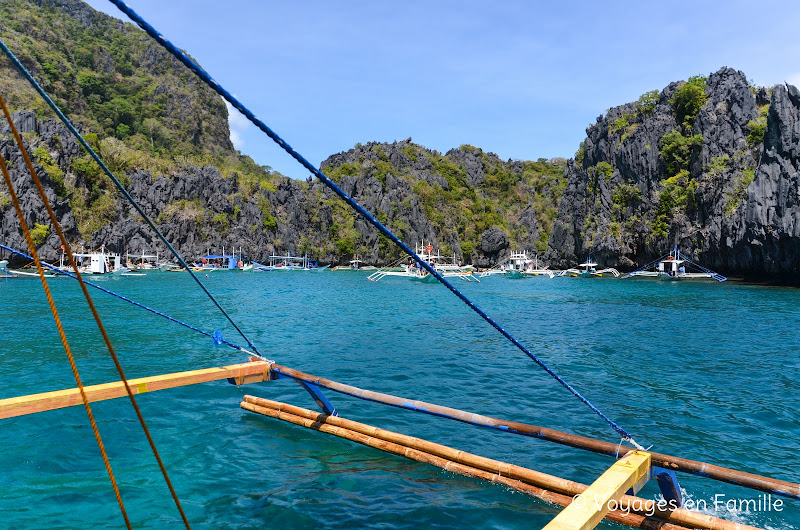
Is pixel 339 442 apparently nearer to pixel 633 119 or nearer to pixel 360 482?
pixel 360 482

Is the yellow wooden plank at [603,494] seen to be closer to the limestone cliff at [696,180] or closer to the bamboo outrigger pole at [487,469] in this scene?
the bamboo outrigger pole at [487,469]

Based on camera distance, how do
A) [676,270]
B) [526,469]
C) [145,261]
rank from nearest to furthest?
[526,469] → [676,270] → [145,261]

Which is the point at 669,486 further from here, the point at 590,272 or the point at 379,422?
the point at 590,272

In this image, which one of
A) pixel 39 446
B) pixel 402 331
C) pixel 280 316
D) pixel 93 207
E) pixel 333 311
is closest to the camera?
pixel 39 446

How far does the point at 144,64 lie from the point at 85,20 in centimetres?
2759

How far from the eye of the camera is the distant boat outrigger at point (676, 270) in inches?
3214

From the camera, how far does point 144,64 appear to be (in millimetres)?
199375

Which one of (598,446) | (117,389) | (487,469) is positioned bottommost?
(487,469)

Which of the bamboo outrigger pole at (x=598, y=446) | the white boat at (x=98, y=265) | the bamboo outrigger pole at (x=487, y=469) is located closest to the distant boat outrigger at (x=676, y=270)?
the bamboo outrigger pole at (x=598, y=446)

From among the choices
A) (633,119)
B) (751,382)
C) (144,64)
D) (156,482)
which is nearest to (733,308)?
(751,382)

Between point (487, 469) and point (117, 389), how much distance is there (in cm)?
685

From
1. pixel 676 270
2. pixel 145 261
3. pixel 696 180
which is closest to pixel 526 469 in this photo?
pixel 676 270

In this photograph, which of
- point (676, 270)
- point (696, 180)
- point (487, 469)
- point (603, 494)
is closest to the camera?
point (603, 494)

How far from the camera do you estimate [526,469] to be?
25.7 feet
